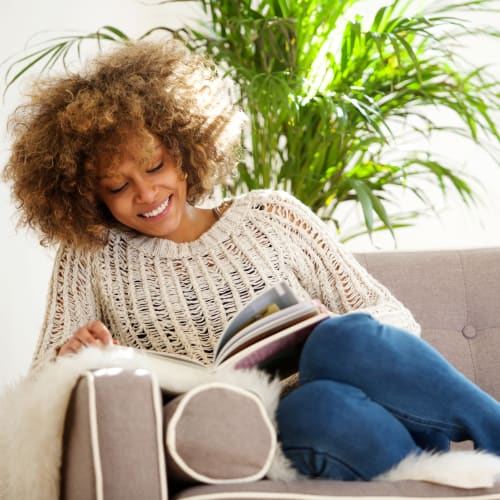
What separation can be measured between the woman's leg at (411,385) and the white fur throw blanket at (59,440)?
6cm

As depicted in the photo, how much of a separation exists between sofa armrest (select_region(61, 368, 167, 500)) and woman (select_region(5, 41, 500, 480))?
430 mm

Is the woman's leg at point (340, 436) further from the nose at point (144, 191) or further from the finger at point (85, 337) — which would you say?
the nose at point (144, 191)

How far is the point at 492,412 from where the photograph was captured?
42.6 inches

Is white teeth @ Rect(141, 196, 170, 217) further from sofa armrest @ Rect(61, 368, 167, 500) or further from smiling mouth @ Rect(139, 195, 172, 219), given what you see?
sofa armrest @ Rect(61, 368, 167, 500)

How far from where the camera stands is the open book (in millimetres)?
1110

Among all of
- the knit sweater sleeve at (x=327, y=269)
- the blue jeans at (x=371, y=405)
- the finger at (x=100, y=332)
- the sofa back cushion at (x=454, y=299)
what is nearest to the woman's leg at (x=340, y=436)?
the blue jeans at (x=371, y=405)

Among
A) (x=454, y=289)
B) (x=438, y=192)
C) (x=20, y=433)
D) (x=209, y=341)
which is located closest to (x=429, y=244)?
(x=438, y=192)

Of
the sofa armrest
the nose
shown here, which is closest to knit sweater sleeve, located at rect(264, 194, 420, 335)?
the nose

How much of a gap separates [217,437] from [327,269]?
695 mm

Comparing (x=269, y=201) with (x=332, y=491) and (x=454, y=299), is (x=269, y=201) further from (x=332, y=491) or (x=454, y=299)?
(x=332, y=491)

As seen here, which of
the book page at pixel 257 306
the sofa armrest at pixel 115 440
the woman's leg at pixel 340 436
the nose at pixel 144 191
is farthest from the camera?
the nose at pixel 144 191

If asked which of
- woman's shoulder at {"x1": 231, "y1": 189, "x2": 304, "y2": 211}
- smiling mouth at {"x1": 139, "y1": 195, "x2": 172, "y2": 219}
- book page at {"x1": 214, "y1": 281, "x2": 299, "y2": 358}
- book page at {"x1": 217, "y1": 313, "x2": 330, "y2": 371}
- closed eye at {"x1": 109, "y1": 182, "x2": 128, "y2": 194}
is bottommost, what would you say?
book page at {"x1": 217, "y1": 313, "x2": 330, "y2": 371}

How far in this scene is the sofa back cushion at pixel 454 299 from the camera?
1.74 metres

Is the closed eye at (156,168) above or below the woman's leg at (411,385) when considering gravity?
above
